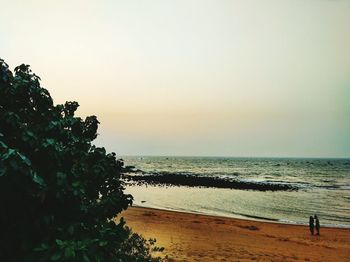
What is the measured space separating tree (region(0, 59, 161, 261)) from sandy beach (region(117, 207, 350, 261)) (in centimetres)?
1131

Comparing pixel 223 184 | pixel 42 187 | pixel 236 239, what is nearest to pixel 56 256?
pixel 42 187

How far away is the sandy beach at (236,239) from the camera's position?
54.5 ft

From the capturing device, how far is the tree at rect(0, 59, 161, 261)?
3.41 meters

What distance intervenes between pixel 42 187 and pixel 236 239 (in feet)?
61.1

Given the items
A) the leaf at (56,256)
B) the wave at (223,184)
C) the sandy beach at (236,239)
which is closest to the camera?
the leaf at (56,256)

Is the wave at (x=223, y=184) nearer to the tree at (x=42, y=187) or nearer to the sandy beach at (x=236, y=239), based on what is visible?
the sandy beach at (x=236, y=239)

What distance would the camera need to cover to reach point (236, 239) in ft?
66.3

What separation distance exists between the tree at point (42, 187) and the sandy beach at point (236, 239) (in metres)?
11.3

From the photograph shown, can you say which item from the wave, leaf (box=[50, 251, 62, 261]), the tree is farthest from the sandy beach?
the wave


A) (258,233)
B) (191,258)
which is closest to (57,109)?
(191,258)

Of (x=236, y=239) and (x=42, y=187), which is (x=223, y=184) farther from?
(x=42, y=187)

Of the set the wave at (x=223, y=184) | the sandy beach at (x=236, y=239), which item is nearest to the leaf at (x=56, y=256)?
the sandy beach at (x=236, y=239)

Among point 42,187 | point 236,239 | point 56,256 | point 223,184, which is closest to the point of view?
point 56,256

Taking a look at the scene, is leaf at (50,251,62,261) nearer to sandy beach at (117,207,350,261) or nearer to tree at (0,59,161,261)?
tree at (0,59,161,261)
